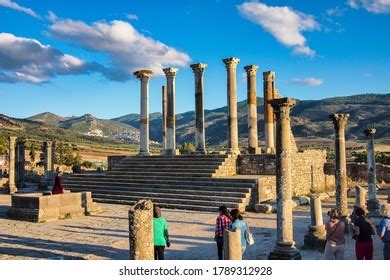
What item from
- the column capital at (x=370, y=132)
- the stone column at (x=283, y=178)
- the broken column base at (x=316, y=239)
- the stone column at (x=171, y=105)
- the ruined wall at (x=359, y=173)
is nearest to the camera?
the stone column at (x=283, y=178)

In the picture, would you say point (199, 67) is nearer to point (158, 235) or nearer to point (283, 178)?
point (283, 178)

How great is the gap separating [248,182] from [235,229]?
11.1 meters

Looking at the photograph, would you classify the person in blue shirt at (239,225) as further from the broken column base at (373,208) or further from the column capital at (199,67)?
the column capital at (199,67)

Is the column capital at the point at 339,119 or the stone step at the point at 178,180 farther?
the stone step at the point at 178,180

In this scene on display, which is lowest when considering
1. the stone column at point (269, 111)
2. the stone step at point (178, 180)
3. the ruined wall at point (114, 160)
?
the stone step at point (178, 180)

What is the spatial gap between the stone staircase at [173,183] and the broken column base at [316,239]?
21.5 ft

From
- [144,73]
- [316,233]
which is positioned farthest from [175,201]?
[144,73]

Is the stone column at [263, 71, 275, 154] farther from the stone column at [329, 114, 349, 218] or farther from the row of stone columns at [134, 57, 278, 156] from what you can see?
the stone column at [329, 114, 349, 218]

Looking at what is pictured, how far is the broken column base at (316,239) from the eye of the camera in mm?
11195

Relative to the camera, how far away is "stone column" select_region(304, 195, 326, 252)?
1123 centimetres

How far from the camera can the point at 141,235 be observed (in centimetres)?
830

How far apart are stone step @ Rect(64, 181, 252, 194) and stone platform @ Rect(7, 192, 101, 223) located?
4.49 m

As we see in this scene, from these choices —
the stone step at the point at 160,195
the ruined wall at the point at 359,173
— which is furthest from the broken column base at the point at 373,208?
the ruined wall at the point at 359,173
